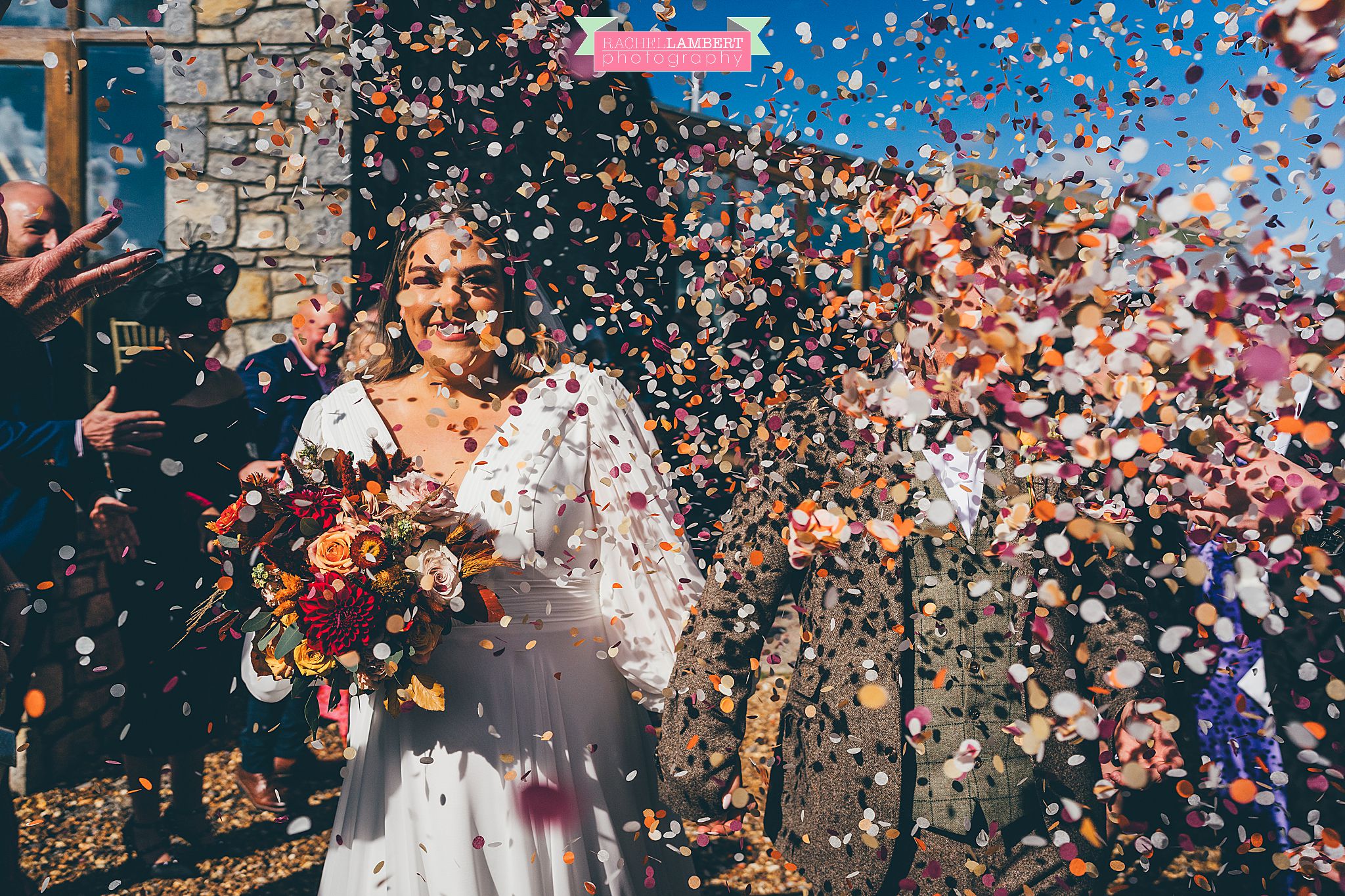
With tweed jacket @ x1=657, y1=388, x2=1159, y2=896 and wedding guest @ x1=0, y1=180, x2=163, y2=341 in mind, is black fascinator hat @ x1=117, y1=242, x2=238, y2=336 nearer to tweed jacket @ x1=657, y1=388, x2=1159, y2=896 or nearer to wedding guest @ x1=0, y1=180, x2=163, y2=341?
wedding guest @ x1=0, y1=180, x2=163, y2=341

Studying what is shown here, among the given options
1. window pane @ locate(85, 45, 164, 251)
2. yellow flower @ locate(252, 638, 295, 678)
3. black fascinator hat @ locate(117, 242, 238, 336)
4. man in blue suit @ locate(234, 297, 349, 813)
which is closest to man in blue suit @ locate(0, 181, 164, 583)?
black fascinator hat @ locate(117, 242, 238, 336)

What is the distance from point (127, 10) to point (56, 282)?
101 inches

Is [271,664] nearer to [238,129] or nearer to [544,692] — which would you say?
[544,692]

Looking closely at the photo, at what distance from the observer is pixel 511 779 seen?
193 centimetres

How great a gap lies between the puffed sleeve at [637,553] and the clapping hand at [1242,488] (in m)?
1.17

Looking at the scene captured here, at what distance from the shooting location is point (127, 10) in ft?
14.4

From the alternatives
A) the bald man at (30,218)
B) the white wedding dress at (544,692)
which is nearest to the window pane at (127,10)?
the bald man at (30,218)

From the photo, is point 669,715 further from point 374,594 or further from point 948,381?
point 948,381

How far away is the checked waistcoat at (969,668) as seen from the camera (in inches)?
68.2

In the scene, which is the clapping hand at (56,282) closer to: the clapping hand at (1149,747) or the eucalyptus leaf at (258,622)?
the eucalyptus leaf at (258,622)

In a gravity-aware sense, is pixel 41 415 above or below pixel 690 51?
below

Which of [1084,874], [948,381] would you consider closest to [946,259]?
[948,381]

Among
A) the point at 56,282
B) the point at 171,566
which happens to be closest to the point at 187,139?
the point at 56,282

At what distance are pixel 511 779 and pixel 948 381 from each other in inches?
55.9
